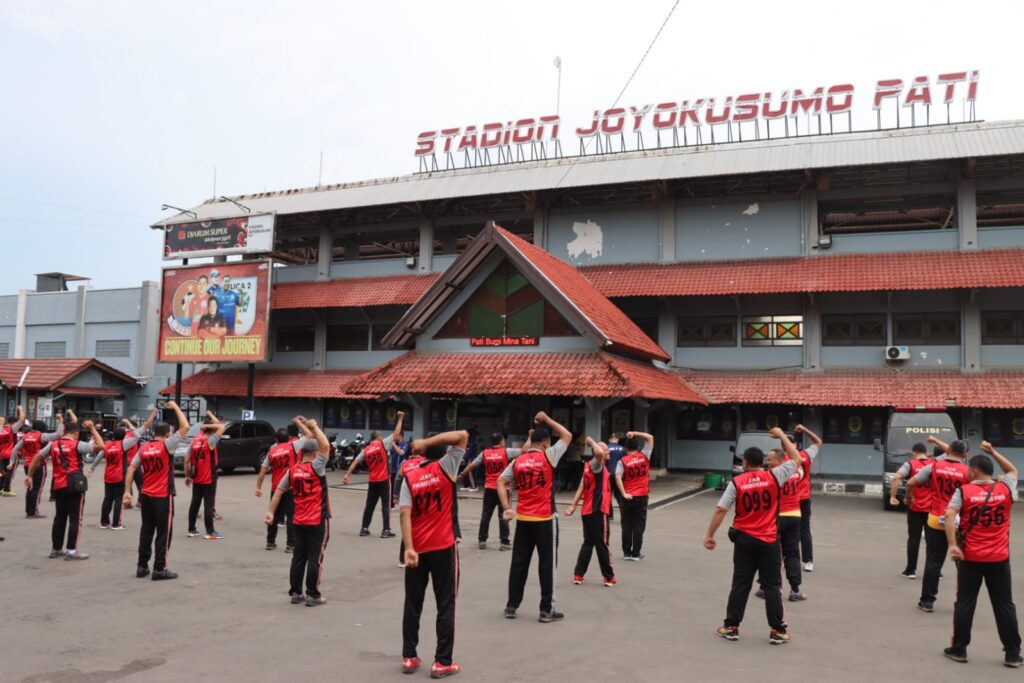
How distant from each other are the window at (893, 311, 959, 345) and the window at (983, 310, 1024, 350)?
78 cm

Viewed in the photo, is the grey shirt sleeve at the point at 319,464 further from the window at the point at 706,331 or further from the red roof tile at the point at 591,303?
the window at the point at 706,331

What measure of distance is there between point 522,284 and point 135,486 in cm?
1131

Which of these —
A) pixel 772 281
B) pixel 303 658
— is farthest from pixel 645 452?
pixel 772 281

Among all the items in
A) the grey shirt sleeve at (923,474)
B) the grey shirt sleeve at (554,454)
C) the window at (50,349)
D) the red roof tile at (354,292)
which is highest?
the red roof tile at (354,292)

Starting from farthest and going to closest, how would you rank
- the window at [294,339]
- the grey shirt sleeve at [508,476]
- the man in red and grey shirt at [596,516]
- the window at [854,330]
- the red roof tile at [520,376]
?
1. the window at [294,339]
2. the window at [854,330]
3. the red roof tile at [520,376]
4. the man in red and grey shirt at [596,516]
5. the grey shirt sleeve at [508,476]

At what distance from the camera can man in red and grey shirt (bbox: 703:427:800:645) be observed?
7.55 meters

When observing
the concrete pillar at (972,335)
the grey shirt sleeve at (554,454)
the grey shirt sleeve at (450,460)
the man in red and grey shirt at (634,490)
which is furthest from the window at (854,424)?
the grey shirt sleeve at (450,460)

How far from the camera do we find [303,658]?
6.79m

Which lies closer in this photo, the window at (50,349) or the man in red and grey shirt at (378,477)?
the man in red and grey shirt at (378,477)

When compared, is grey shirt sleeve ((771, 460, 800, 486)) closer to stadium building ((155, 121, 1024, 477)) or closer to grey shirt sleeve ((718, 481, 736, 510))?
grey shirt sleeve ((718, 481, 736, 510))

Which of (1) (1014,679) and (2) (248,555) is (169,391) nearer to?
(2) (248,555)

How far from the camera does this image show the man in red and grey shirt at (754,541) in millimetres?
7555

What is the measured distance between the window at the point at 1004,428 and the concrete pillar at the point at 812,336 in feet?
16.8

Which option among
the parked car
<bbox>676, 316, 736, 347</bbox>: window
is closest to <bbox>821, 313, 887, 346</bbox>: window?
<bbox>676, 316, 736, 347</bbox>: window
